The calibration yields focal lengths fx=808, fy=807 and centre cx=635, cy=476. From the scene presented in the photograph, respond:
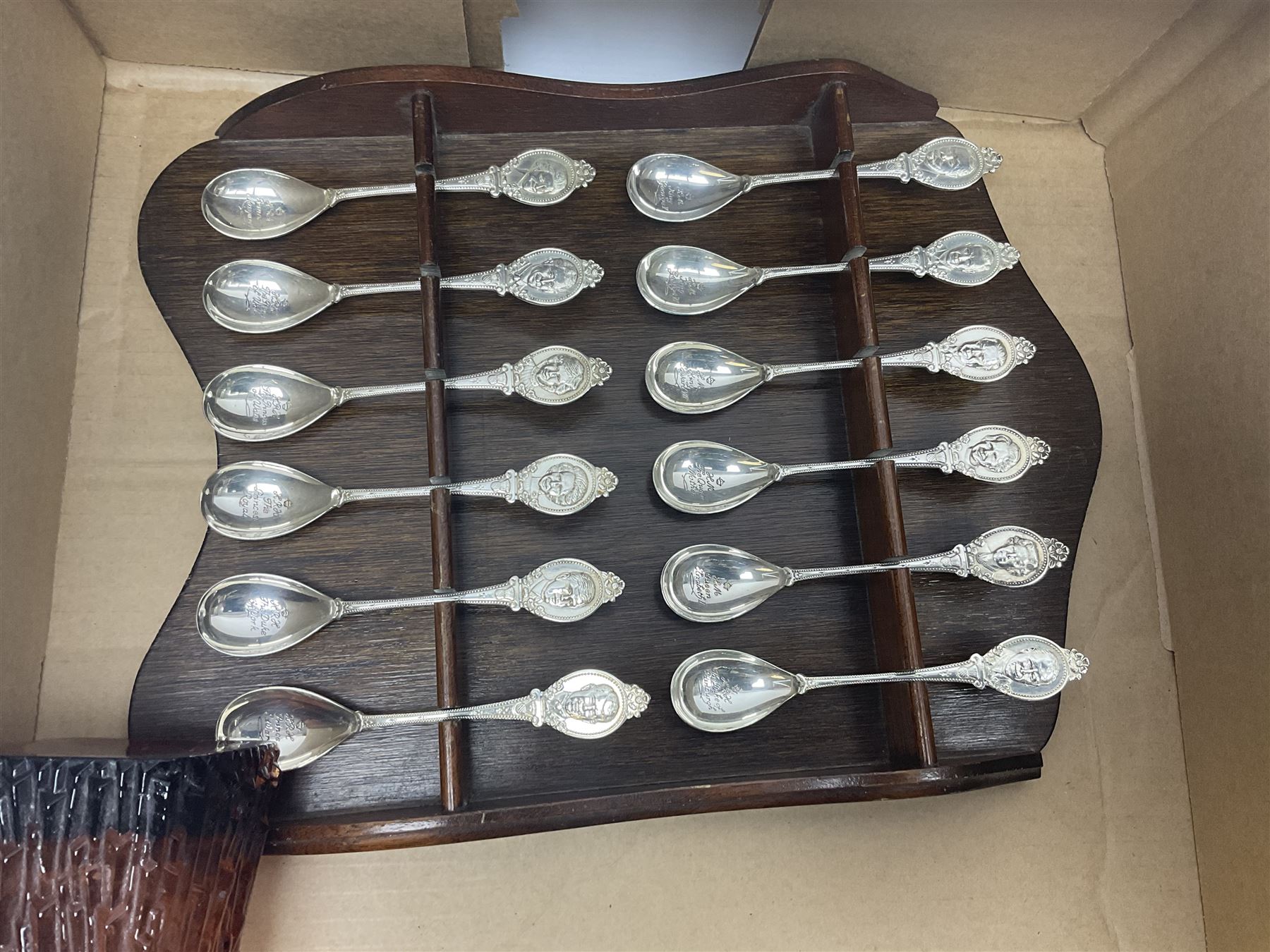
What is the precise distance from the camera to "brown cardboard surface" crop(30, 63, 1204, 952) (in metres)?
0.71

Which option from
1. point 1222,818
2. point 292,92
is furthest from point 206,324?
point 1222,818

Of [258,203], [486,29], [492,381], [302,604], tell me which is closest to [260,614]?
[302,604]

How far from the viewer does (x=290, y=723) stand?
0.65 m

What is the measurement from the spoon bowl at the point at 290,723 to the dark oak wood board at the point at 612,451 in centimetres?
2

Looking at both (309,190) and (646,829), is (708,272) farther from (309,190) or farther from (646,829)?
(646,829)

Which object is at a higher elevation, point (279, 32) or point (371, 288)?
Result: point (279, 32)

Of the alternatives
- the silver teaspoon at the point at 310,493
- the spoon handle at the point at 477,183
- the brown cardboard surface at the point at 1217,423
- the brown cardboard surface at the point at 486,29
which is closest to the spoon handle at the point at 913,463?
the silver teaspoon at the point at 310,493

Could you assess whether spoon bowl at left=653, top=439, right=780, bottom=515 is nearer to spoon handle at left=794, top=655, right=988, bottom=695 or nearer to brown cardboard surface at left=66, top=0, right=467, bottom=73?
spoon handle at left=794, top=655, right=988, bottom=695

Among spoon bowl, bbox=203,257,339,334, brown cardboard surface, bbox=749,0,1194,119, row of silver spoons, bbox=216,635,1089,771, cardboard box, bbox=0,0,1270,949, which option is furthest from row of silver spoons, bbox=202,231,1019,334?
row of silver spoons, bbox=216,635,1089,771

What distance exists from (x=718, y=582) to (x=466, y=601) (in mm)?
211

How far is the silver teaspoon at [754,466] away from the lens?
2.32 ft

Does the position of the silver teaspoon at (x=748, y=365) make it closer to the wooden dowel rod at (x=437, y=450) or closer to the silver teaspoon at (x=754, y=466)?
the silver teaspoon at (x=754, y=466)

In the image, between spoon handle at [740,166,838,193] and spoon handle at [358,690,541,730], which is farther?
spoon handle at [740,166,838,193]

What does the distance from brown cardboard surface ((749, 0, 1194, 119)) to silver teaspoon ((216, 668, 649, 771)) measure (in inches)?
24.7
